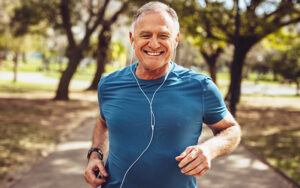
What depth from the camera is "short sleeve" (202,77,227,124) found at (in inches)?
73.2

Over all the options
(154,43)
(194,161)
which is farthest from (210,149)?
(154,43)

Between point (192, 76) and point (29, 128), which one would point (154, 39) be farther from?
point (29, 128)

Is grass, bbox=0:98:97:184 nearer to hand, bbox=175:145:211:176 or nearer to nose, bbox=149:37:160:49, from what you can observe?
nose, bbox=149:37:160:49

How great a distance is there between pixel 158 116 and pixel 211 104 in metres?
0.32

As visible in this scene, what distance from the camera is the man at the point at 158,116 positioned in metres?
1.83

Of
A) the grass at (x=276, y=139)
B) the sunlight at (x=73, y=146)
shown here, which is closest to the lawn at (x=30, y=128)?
the sunlight at (x=73, y=146)

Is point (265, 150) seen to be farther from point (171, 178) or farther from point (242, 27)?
point (242, 27)

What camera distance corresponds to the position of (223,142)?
1.88 meters

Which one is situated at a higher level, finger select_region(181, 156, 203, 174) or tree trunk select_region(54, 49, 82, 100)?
finger select_region(181, 156, 203, 174)

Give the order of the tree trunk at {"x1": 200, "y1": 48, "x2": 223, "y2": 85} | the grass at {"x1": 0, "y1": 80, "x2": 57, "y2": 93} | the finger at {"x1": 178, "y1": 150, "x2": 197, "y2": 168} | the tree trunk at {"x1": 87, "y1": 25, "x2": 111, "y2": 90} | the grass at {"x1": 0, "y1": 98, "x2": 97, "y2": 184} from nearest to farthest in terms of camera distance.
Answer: the finger at {"x1": 178, "y1": 150, "x2": 197, "y2": 168}, the grass at {"x1": 0, "y1": 98, "x2": 97, "y2": 184}, the grass at {"x1": 0, "y1": 80, "x2": 57, "y2": 93}, the tree trunk at {"x1": 87, "y1": 25, "x2": 111, "y2": 90}, the tree trunk at {"x1": 200, "y1": 48, "x2": 223, "y2": 85}

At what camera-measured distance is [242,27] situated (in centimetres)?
1459

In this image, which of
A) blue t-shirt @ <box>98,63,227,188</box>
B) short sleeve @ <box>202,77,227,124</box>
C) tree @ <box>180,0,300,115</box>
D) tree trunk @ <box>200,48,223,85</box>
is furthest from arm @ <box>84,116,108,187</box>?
tree trunk @ <box>200,48,223,85</box>

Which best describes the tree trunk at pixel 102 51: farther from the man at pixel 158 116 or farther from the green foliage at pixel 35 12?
the man at pixel 158 116

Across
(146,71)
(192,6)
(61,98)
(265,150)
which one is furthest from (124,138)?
(61,98)
